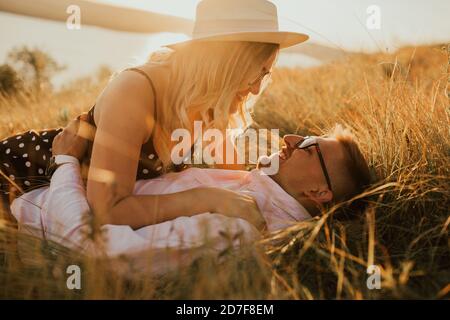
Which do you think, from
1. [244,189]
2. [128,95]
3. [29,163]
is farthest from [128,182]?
[29,163]

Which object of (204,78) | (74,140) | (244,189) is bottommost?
(244,189)

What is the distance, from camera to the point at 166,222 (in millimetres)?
2148

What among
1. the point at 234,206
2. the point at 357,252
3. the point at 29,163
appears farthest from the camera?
the point at 29,163

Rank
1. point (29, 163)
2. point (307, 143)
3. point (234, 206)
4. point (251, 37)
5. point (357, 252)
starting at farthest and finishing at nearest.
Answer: point (29, 163) → point (307, 143) → point (251, 37) → point (234, 206) → point (357, 252)

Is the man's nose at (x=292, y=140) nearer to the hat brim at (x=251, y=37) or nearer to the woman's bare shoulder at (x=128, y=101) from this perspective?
the hat brim at (x=251, y=37)

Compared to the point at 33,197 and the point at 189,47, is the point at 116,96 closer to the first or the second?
the point at 189,47

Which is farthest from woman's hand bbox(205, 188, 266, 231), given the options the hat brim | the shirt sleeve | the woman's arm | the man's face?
the hat brim

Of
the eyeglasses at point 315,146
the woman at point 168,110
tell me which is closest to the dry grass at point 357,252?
the eyeglasses at point 315,146

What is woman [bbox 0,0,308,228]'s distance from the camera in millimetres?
2221

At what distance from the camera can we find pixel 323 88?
5.44 meters

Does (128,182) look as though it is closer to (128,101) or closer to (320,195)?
(128,101)

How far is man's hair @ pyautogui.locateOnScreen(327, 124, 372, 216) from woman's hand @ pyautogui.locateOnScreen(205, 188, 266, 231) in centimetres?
46

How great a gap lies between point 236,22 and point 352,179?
987 mm
